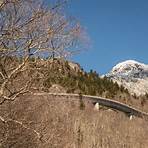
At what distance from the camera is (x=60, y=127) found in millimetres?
35531

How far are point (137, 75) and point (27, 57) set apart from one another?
110993 millimetres

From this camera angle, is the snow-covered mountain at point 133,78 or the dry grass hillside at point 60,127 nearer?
the dry grass hillside at point 60,127

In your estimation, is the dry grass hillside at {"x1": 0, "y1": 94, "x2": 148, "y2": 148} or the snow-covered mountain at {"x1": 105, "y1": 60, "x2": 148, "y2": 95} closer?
the dry grass hillside at {"x1": 0, "y1": 94, "x2": 148, "y2": 148}

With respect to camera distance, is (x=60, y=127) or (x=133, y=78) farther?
(x=133, y=78)

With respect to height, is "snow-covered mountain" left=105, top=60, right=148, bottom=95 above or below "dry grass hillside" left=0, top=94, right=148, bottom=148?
above

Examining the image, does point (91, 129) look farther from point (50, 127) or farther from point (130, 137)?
point (50, 127)

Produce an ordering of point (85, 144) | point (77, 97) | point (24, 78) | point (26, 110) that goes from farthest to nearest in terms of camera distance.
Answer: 1. point (77, 97)
2. point (85, 144)
3. point (26, 110)
4. point (24, 78)

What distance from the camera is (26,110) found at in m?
30.6

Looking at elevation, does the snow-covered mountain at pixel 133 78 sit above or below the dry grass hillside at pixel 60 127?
above

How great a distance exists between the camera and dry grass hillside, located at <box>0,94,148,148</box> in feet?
88.7

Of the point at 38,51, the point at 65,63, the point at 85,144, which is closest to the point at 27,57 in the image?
the point at 38,51

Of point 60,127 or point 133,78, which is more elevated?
point 133,78

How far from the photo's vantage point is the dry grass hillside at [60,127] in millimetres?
27031

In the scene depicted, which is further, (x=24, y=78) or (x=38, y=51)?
(x=24, y=78)
